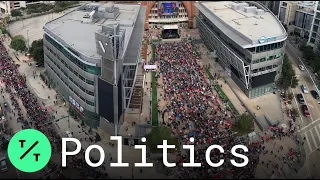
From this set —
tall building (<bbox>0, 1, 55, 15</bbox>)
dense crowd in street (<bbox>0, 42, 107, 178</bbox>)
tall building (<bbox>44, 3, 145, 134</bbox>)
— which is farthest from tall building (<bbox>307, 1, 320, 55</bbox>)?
tall building (<bbox>0, 1, 55, 15</bbox>)

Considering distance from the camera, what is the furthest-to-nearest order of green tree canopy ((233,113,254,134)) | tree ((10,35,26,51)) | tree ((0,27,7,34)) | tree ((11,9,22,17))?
1. tree ((11,9,22,17))
2. tree ((0,27,7,34))
3. tree ((10,35,26,51))
4. green tree canopy ((233,113,254,134))

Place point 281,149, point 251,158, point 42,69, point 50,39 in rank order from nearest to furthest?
point 251,158
point 281,149
point 50,39
point 42,69

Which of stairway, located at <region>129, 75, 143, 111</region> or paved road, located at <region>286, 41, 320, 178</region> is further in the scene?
stairway, located at <region>129, 75, 143, 111</region>

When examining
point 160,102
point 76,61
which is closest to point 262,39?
point 160,102

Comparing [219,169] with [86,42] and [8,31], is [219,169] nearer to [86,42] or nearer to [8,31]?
[86,42]

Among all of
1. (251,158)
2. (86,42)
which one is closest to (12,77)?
(86,42)

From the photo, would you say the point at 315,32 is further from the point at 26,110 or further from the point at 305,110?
the point at 26,110

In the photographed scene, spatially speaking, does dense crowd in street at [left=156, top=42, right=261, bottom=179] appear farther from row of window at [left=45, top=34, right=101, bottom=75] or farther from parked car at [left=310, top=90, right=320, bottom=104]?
parked car at [left=310, top=90, right=320, bottom=104]
